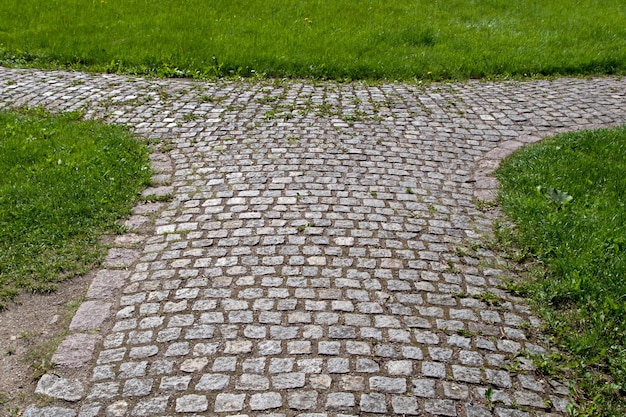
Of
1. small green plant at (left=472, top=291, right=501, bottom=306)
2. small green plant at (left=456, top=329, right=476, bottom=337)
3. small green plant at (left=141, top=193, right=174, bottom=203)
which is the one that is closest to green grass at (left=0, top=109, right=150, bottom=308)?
small green plant at (left=141, top=193, right=174, bottom=203)

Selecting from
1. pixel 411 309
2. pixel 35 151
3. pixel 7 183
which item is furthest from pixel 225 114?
pixel 411 309

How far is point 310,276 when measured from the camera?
15.7ft

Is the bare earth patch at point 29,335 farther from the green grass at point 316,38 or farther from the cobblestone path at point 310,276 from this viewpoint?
the green grass at point 316,38

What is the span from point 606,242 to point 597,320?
3.30ft

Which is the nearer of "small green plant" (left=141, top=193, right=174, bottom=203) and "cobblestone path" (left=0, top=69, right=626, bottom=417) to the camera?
"cobblestone path" (left=0, top=69, right=626, bottom=417)

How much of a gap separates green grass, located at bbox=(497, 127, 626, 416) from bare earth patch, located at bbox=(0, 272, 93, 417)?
3.19m

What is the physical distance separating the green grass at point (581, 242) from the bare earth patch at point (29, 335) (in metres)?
3.19

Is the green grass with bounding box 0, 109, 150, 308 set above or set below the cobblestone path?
above

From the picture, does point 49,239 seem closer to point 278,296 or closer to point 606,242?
point 278,296

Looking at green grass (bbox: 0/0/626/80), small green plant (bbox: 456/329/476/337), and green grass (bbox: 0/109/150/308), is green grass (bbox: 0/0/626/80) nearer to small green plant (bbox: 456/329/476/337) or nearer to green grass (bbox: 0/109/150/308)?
green grass (bbox: 0/109/150/308)

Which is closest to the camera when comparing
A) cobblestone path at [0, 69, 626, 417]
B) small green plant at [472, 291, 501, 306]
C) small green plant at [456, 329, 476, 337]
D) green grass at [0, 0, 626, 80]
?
cobblestone path at [0, 69, 626, 417]

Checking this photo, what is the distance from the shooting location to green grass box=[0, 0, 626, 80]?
31.8 feet

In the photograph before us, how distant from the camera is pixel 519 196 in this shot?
5898 millimetres

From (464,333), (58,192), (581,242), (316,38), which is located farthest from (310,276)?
(316,38)
